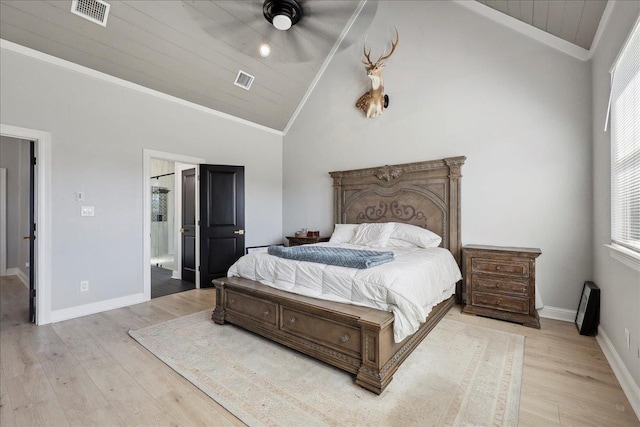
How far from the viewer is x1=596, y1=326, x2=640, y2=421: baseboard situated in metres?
1.73

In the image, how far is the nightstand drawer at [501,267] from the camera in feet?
9.89

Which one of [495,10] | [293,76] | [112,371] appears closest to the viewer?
[112,371]

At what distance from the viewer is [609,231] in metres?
2.47

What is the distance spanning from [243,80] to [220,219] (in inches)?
91.1

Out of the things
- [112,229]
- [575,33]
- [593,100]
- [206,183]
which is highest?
[575,33]

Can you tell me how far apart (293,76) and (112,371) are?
4.78 m

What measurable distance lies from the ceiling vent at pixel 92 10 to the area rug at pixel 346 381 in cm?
338

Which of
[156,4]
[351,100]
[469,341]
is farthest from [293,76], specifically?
[469,341]

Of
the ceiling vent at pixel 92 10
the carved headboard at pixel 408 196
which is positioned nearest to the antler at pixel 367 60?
the carved headboard at pixel 408 196

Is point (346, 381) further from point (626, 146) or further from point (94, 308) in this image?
point (94, 308)

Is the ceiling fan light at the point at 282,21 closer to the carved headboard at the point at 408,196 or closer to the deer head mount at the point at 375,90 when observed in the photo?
the deer head mount at the point at 375,90

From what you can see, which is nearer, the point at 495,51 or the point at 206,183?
the point at 495,51

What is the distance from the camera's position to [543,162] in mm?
3279

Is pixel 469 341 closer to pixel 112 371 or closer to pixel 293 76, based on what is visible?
pixel 112 371
